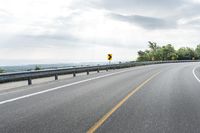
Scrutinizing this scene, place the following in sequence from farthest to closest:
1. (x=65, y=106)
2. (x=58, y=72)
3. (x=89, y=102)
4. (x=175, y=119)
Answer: (x=58, y=72)
(x=89, y=102)
(x=65, y=106)
(x=175, y=119)

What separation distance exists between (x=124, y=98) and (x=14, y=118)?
4709mm

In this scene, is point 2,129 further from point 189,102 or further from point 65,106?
point 189,102

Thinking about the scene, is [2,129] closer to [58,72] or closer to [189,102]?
[189,102]

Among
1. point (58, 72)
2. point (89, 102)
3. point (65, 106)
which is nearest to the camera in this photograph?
point (65, 106)

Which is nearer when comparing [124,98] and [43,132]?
[43,132]

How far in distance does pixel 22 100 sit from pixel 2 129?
4383mm

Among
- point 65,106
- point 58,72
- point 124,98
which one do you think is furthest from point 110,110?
point 58,72

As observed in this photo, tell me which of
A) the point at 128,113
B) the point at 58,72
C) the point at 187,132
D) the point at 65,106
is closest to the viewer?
the point at 187,132

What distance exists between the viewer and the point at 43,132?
6102mm

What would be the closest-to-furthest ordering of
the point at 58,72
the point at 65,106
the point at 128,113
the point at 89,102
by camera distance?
1. the point at 128,113
2. the point at 65,106
3. the point at 89,102
4. the point at 58,72

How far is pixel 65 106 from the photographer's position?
927 cm

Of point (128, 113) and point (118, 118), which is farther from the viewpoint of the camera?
point (128, 113)

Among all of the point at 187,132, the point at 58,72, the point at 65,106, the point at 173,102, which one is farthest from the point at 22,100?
the point at 58,72

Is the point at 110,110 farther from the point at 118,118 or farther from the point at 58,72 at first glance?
the point at 58,72
